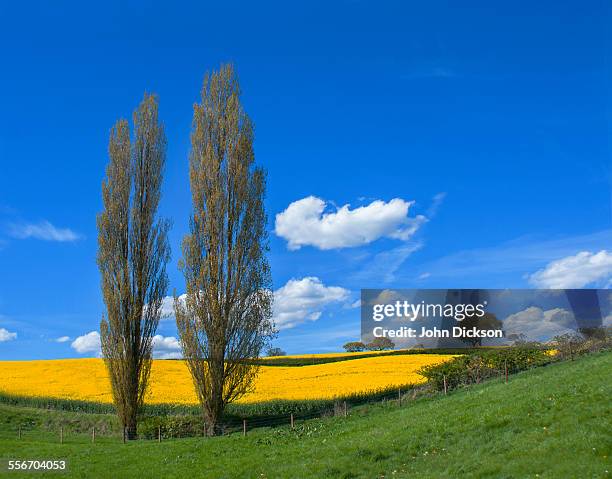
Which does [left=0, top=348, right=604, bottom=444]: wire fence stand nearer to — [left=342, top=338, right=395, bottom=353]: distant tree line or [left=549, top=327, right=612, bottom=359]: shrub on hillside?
[left=549, top=327, right=612, bottom=359]: shrub on hillside

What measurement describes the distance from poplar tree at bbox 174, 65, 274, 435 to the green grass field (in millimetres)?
4649

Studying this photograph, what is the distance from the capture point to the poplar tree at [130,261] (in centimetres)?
3186

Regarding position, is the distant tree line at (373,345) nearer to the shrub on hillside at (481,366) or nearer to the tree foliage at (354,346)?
the tree foliage at (354,346)

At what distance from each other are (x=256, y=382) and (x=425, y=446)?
28348 millimetres

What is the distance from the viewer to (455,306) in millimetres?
49688

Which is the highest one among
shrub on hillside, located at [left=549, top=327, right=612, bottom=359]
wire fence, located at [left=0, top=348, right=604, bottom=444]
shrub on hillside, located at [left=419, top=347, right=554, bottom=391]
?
shrub on hillside, located at [left=549, top=327, right=612, bottom=359]

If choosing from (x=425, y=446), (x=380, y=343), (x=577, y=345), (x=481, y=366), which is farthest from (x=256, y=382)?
(x=380, y=343)

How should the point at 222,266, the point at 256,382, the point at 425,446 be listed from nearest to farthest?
1. the point at 425,446
2. the point at 222,266
3. the point at 256,382

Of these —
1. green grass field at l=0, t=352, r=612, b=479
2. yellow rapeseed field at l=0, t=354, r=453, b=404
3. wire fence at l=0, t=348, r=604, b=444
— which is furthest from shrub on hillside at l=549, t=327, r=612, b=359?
green grass field at l=0, t=352, r=612, b=479

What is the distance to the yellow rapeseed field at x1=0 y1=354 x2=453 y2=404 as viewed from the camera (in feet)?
127

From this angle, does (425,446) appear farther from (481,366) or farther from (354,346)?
(354,346)

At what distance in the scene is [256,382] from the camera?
4416 centimetres

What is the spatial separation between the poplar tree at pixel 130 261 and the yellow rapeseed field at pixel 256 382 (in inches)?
178

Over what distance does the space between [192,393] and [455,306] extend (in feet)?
71.9
